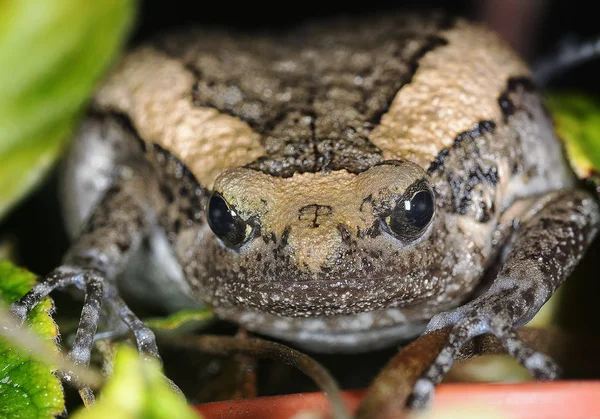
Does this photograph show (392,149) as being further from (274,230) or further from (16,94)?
(16,94)

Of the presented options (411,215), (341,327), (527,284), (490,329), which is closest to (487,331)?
(490,329)

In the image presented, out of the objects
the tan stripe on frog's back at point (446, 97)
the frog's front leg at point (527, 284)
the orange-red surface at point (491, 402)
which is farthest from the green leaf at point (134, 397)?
the tan stripe on frog's back at point (446, 97)

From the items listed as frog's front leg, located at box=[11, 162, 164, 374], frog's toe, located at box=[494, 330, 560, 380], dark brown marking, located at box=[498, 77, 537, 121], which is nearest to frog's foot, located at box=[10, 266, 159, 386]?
frog's front leg, located at box=[11, 162, 164, 374]

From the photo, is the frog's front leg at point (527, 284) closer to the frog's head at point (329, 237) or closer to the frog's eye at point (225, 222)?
the frog's head at point (329, 237)

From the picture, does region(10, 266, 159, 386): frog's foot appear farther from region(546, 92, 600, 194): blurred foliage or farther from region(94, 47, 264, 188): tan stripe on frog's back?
region(546, 92, 600, 194): blurred foliage

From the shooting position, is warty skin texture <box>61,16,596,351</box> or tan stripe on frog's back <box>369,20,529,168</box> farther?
tan stripe on frog's back <box>369,20,529,168</box>

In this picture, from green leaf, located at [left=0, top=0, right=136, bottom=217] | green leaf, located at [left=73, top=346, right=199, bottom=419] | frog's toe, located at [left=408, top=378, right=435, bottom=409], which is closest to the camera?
green leaf, located at [left=73, top=346, right=199, bottom=419]

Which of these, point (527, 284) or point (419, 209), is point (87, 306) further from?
point (527, 284)
